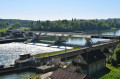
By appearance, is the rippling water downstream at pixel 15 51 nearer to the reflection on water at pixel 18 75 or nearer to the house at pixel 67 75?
the reflection on water at pixel 18 75

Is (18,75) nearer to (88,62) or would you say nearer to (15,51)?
(88,62)

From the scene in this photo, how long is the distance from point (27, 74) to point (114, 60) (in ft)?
64.1

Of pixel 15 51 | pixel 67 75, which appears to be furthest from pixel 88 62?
pixel 15 51

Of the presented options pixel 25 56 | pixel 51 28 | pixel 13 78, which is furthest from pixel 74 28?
pixel 13 78

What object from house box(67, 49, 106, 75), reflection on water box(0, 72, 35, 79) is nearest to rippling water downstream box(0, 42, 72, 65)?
reflection on water box(0, 72, 35, 79)

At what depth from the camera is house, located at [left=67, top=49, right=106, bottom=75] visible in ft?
103

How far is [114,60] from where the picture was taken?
3684 centimetres

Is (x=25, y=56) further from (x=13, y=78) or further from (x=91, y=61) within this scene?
(x=91, y=61)

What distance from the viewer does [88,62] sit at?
1252 inches

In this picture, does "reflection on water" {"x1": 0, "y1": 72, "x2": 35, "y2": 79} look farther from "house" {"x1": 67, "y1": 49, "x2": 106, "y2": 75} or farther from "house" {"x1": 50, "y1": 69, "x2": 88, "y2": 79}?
"house" {"x1": 50, "y1": 69, "x2": 88, "y2": 79}

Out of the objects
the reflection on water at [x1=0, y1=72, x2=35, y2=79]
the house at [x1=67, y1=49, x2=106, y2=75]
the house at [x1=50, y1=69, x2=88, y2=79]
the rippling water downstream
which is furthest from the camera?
the rippling water downstream

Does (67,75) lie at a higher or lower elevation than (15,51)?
higher

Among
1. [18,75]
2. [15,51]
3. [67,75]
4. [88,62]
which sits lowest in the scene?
[15,51]

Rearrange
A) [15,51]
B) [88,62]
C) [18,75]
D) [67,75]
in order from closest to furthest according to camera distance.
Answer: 1. [67,75]
2. [88,62]
3. [18,75]
4. [15,51]
